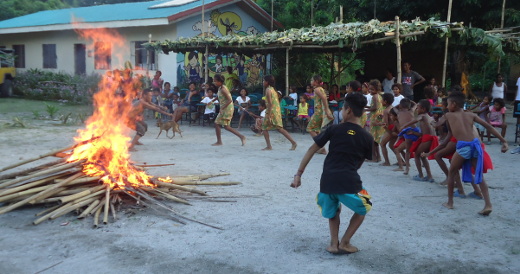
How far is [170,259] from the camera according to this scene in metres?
4.27

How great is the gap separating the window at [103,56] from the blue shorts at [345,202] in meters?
19.7

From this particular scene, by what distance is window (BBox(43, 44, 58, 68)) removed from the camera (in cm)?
2483

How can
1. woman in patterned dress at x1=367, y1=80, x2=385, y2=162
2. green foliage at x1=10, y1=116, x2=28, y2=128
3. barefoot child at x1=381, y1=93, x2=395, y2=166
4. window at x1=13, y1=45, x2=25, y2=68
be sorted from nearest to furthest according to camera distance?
1. barefoot child at x1=381, y1=93, x2=395, y2=166
2. woman in patterned dress at x1=367, y1=80, x2=385, y2=162
3. green foliage at x1=10, y1=116, x2=28, y2=128
4. window at x1=13, y1=45, x2=25, y2=68

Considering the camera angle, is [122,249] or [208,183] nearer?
[122,249]

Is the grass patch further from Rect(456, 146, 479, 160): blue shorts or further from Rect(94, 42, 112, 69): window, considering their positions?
Rect(456, 146, 479, 160): blue shorts

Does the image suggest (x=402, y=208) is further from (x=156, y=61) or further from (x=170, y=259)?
(x=156, y=61)

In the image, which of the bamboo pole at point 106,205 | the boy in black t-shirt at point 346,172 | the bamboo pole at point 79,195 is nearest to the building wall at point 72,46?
the bamboo pole at point 79,195

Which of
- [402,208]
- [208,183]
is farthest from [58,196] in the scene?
[402,208]

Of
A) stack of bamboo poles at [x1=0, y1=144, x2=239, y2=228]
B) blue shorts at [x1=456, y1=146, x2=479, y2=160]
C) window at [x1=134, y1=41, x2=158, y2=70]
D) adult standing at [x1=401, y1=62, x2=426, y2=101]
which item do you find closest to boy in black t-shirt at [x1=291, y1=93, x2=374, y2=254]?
stack of bamboo poles at [x1=0, y1=144, x2=239, y2=228]

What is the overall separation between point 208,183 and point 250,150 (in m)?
3.85

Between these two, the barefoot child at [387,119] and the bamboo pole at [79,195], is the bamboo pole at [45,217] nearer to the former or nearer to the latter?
the bamboo pole at [79,195]

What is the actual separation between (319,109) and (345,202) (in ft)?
18.7

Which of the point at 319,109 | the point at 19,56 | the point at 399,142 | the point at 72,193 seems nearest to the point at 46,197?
the point at 72,193

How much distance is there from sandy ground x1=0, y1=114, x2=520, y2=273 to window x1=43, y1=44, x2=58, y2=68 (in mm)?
20471
